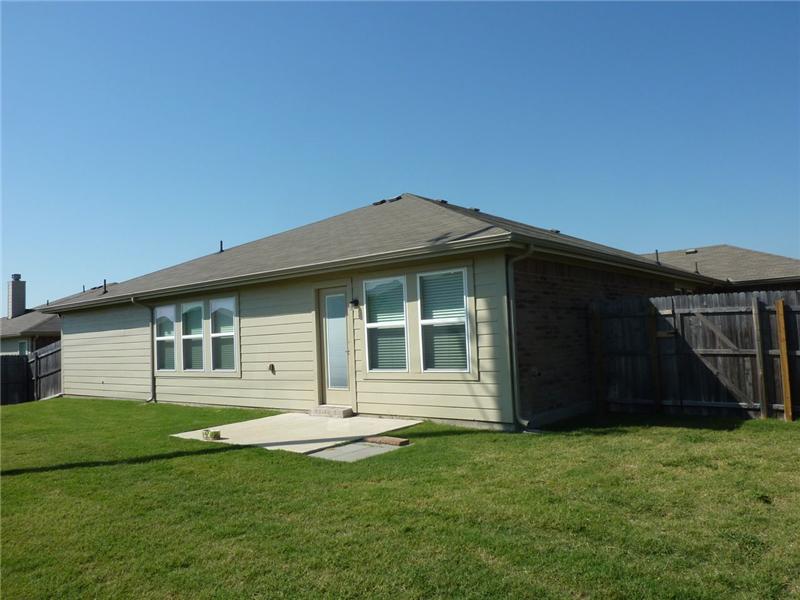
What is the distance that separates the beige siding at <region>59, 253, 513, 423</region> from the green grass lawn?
1.23m

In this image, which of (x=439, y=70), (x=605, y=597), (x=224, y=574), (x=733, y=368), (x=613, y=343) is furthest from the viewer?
(x=439, y=70)

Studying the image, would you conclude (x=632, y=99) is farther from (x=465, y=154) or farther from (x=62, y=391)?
(x=62, y=391)

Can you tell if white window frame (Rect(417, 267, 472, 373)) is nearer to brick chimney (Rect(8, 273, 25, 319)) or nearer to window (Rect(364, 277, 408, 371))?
window (Rect(364, 277, 408, 371))

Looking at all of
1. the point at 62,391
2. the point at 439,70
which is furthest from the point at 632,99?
the point at 62,391

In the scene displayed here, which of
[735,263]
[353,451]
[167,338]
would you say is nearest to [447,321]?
[353,451]

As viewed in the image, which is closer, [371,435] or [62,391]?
[371,435]

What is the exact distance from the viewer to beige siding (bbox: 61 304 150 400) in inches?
543

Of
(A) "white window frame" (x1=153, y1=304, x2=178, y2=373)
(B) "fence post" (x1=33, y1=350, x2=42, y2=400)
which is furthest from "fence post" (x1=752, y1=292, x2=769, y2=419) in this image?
(B) "fence post" (x1=33, y1=350, x2=42, y2=400)

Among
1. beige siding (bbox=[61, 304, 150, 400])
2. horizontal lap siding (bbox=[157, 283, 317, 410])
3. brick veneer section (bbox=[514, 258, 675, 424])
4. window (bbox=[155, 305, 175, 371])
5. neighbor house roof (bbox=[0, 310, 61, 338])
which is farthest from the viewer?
neighbor house roof (bbox=[0, 310, 61, 338])

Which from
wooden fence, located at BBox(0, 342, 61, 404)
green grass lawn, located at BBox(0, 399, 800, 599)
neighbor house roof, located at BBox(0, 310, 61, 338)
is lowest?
green grass lawn, located at BBox(0, 399, 800, 599)

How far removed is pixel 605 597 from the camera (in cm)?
292

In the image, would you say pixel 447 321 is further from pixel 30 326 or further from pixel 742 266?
pixel 30 326

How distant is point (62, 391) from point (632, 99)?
1734cm

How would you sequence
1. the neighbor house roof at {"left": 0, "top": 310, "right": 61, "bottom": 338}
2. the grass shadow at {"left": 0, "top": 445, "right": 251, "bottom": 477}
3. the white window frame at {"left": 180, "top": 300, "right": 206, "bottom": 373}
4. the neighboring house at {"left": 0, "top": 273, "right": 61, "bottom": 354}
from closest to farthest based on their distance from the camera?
the grass shadow at {"left": 0, "top": 445, "right": 251, "bottom": 477} < the white window frame at {"left": 180, "top": 300, "right": 206, "bottom": 373} < the neighbor house roof at {"left": 0, "top": 310, "right": 61, "bottom": 338} < the neighboring house at {"left": 0, "top": 273, "right": 61, "bottom": 354}
